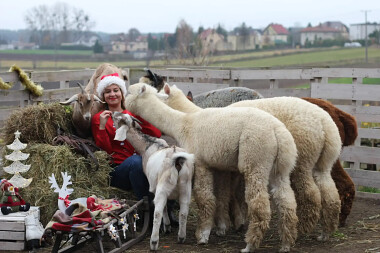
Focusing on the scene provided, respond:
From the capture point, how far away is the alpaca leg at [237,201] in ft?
24.4

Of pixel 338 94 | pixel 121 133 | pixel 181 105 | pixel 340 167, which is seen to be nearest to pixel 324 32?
pixel 338 94

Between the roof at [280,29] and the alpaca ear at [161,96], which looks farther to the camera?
the roof at [280,29]

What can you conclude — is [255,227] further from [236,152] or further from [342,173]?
[342,173]

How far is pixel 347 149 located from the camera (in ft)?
31.5

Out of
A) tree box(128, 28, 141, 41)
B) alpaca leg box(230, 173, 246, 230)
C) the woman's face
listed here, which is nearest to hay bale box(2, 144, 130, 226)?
the woman's face

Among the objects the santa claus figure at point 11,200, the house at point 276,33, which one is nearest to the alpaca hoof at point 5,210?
the santa claus figure at point 11,200

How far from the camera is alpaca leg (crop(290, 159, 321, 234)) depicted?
21.9 feet

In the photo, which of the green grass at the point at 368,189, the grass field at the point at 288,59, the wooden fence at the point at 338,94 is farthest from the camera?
the grass field at the point at 288,59

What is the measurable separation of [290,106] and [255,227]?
4.77 feet

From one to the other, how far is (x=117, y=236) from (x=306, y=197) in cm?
206

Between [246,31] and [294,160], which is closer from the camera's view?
[294,160]

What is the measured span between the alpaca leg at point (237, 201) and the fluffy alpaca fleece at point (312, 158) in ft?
2.64

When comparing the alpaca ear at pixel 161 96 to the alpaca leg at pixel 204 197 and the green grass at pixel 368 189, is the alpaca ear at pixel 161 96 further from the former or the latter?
the green grass at pixel 368 189

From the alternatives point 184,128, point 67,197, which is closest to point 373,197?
point 184,128
